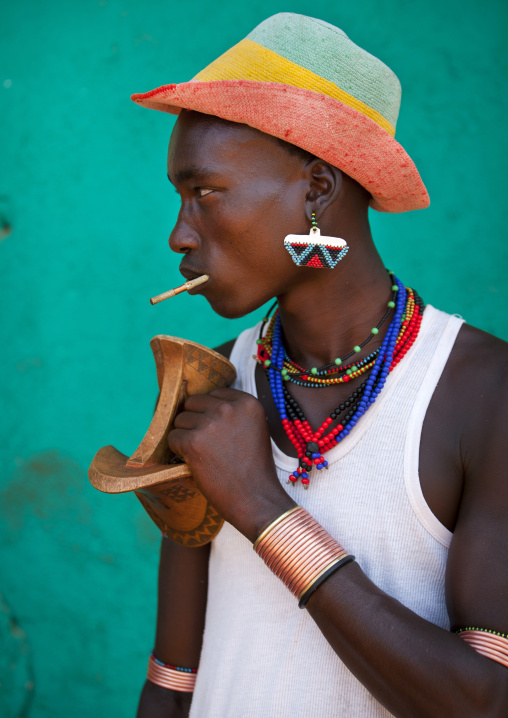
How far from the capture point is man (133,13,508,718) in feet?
4.57

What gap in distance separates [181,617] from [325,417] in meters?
0.70

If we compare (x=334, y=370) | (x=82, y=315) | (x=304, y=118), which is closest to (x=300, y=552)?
(x=334, y=370)

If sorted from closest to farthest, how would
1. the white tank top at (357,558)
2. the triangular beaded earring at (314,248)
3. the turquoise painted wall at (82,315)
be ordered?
the white tank top at (357,558), the triangular beaded earring at (314,248), the turquoise painted wall at (82,315)

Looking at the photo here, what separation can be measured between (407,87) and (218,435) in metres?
1.88

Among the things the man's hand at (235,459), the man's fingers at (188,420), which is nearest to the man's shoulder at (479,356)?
the man's hand at (235,459)

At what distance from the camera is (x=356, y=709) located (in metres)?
1.51

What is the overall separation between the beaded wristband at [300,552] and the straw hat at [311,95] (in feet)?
2.71

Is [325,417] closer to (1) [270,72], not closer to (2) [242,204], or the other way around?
(2) [242,204]

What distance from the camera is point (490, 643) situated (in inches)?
50.8

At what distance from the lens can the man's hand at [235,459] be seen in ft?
4.88

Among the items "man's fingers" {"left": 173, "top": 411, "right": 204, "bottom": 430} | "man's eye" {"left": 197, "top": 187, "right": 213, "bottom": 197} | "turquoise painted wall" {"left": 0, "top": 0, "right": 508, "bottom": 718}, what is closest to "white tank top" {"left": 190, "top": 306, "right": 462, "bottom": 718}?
"man's fingers" {"left": 173, "top": 411, "right": 204, "bottom": 430}

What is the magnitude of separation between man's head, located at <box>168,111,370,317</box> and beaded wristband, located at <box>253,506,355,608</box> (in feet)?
1.73

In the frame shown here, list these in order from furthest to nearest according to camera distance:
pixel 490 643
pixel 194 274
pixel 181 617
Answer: pixel 181 617
pixel 194 274
pixel 490 643

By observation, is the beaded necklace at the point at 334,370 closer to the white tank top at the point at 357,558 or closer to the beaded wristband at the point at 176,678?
the white tank top at the point at 357,558
